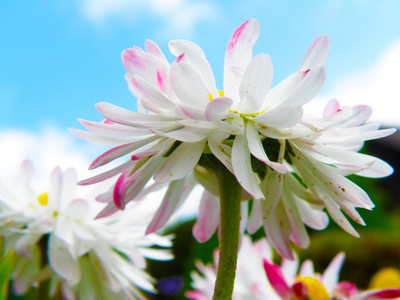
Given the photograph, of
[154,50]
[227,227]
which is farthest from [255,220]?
[154,50]

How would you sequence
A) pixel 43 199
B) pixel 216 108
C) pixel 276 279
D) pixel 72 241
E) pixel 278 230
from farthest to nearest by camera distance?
1. pixel 43 199
2. pixel 72 241
3. pixel 276 279
4. pixel 278 230
5. pixel 216 108

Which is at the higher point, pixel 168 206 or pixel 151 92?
pixel 151 92

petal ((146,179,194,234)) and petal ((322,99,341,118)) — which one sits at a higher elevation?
petal ((322,99,341,118))

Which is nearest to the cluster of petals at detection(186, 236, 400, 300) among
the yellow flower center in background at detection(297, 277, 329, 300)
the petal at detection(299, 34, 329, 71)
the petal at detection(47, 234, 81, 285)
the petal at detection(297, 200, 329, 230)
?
the yellow flower center in background at detection(297, 277, 329, 300)

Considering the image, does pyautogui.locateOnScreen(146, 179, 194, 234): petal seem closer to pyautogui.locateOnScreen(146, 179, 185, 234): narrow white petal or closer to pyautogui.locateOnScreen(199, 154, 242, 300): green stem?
pyautogui.locateOnScreen(146, 179, 185, 234): narrow white petal

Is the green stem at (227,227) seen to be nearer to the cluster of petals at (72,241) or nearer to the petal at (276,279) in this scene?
the petal at (276,279)

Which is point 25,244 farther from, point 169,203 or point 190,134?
point 190,134

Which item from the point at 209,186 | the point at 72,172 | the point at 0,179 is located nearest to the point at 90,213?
the point at 72,172

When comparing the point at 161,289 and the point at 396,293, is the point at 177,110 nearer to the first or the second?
the point at 396,293

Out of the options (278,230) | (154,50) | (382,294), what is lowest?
(382,294)
